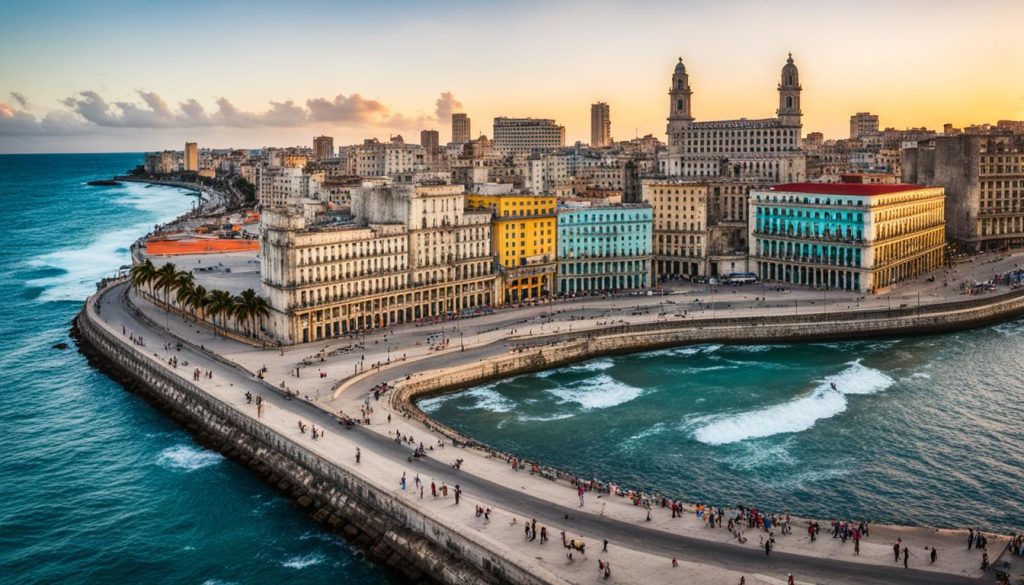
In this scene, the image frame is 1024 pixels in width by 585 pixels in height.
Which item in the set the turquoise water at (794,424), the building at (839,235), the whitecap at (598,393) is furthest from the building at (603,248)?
the whitecap at (598,393)

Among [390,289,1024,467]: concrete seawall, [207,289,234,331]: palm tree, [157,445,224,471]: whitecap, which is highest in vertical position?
[207,289,234,331]: palm tree

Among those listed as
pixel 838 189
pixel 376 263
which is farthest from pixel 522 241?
pixel 838 189

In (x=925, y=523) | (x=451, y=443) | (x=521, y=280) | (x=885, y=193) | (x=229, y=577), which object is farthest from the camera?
(x=885, y=193)

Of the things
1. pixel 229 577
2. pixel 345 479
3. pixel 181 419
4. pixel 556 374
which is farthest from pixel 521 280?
pixel 229 577

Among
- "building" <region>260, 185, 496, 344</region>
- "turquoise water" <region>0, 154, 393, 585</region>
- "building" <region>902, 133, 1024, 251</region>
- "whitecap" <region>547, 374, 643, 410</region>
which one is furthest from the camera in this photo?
"building" <region>902, 133, 1024, 251</region>

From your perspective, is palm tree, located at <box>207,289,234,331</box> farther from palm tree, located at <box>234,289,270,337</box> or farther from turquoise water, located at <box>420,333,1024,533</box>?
turquoise water, located at <box>420,333,1024,533</box>

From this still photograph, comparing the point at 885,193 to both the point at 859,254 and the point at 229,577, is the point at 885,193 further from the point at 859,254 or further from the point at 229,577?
the point at 229,577

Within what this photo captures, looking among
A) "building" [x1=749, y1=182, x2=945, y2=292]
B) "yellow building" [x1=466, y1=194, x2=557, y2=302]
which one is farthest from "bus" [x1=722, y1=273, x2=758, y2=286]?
"yellow building" [x1=466, y1=194, x2=557, y2=302]
